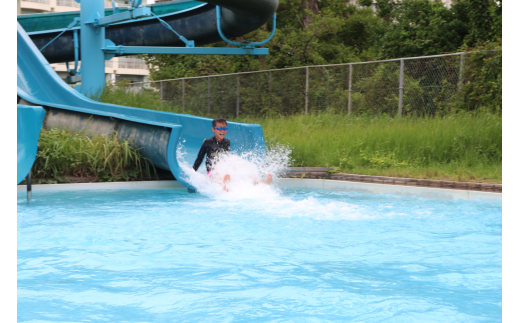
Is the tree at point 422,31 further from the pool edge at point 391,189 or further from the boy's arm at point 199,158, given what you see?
the boy's arm at point 199,158

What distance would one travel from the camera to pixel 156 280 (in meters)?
3.99

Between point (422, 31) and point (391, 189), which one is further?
point (422, 31)

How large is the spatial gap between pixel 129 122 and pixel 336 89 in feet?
28.0

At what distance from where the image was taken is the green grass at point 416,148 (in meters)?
9.24

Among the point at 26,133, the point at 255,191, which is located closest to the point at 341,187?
the point at 255,191

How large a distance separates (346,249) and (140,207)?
3502 millimetres

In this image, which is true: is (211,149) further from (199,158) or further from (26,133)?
(26,133)

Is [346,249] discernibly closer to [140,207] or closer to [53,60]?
[140,207]

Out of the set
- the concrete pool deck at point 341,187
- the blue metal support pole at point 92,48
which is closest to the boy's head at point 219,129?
the concrete pool deck at point 341,187

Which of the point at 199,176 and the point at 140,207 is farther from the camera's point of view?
the point at 199,176

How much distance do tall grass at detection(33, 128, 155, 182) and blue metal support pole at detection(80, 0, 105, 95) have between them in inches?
181

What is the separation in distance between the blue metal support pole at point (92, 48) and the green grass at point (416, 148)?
213 inches

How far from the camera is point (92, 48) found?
44.9ft

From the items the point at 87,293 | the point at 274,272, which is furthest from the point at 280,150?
the point at 87,293
